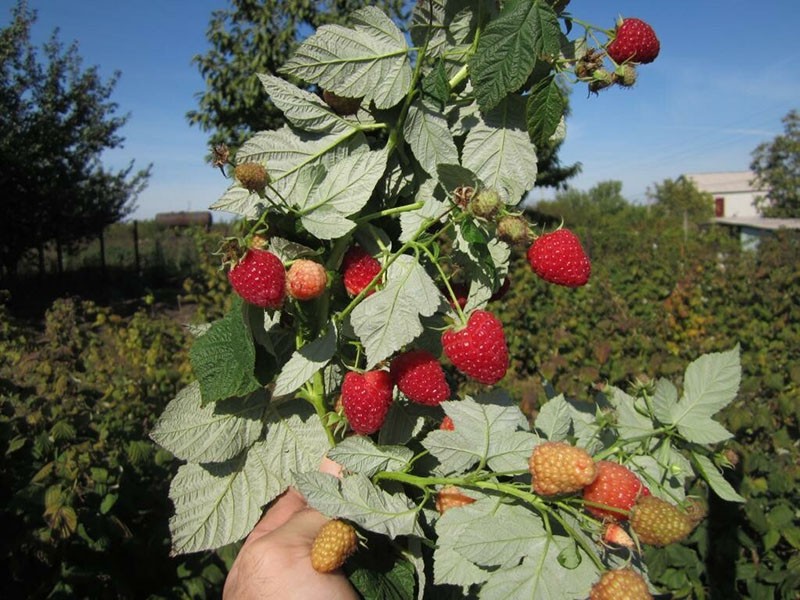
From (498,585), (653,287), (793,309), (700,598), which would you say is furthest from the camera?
(653,287)

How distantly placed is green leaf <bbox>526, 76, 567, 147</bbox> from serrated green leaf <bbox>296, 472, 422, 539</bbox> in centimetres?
55

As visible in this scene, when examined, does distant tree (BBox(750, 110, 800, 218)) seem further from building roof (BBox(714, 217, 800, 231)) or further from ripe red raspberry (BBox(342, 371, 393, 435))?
ripe red raspberry (BBox(342, 371, 393, 435))

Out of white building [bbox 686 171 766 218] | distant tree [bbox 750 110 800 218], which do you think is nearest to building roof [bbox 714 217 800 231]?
distant tree [bbox 750 110 800 218]

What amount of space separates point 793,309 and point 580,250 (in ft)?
15.4

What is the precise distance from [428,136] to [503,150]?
11cm

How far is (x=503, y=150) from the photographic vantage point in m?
0.94

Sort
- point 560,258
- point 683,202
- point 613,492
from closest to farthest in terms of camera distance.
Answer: point 613,492 < point 560,258 < point 683,202

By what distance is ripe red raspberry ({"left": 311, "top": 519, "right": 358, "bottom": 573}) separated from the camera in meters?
0.85

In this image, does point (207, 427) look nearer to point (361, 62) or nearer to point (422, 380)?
point (422, 380)

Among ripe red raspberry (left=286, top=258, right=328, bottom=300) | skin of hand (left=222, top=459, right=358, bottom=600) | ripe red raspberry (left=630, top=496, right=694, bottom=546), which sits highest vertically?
ripe red raspberry (left=286, top=258, right=328, bottom=300)

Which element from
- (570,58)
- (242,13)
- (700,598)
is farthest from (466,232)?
(242,13)

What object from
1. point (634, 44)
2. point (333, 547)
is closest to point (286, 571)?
point (333, 547)

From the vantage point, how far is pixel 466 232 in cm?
82

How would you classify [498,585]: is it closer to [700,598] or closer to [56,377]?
[700,598]
